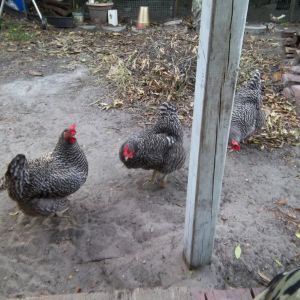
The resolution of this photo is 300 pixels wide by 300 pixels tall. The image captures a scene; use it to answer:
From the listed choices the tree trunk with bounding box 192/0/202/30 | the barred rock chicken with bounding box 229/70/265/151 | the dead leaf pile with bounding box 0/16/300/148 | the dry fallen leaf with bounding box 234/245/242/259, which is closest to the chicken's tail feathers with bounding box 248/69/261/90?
the barred rock chicken with bounding box 229/70/265/151

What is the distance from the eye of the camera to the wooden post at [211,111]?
1.58m

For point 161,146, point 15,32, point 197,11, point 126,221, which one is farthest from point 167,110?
point 15,32

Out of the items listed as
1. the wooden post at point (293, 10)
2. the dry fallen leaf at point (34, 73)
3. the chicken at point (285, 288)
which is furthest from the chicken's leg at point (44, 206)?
the wooden post at point (293, 10)

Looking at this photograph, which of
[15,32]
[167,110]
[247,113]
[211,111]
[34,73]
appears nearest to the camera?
[211,111]

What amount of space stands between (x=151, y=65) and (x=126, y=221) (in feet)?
12.2

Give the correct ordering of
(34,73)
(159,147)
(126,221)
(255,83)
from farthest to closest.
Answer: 1. (34,73)
2. (255,83)
3. (159,147)
4. (126,221)

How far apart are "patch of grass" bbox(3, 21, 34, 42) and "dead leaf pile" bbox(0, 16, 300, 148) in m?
0.14

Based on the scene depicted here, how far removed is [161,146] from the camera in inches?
134

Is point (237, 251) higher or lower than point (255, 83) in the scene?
lower

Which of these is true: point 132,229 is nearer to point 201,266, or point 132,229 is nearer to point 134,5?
point 201,266

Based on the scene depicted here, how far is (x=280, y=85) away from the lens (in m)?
5.88

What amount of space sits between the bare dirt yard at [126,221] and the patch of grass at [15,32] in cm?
309

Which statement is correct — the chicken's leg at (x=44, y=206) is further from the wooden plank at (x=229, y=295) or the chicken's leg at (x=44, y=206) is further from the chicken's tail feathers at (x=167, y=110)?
the wooden plank at (x=229, y=295)

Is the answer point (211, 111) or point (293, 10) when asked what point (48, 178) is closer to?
point (211, 111)
